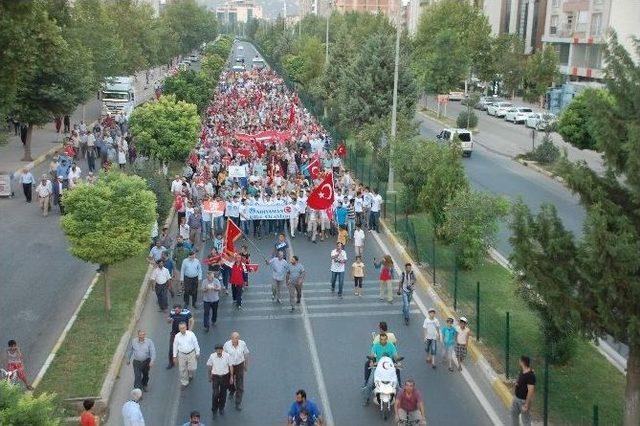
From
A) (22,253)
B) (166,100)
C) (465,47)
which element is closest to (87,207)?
(22,253)

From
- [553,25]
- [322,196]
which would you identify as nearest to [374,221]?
[322,196]

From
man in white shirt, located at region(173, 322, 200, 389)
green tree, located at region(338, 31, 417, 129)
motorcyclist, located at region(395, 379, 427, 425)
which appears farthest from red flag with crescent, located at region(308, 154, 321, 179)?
motorcyclist, located at region(395, 379, 427, 425)

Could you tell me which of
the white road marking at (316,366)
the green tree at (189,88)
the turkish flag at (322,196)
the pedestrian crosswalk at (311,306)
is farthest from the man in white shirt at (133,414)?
the green tree at (189,88)

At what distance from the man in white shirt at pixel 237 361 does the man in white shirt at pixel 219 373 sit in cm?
9

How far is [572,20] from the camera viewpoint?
64.8 meters

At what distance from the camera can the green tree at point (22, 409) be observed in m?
6.54

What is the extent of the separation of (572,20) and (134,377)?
6065 centimetres

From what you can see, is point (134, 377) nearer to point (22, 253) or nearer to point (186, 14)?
point (22, 253)

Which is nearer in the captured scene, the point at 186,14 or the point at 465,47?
the point at 465,47

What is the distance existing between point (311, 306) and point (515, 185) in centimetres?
1783

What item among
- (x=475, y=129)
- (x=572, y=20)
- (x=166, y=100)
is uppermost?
(x=572, y=20)

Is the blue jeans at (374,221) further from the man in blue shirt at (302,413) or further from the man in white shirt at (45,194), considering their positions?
the man in blue shirt at (302,413)

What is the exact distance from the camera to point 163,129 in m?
28.9

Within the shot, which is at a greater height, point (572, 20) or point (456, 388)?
point (572, 20)
